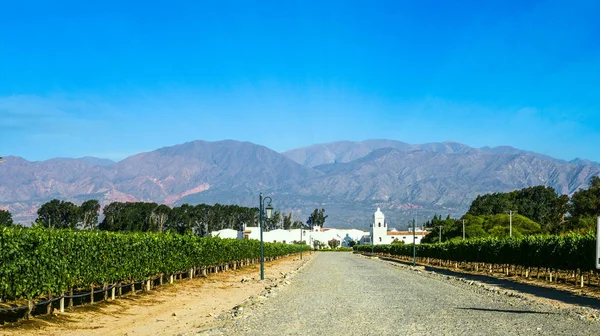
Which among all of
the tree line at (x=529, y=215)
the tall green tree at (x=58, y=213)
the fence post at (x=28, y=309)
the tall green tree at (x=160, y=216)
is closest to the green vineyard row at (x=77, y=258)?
the fence post at (x=28, y=309)

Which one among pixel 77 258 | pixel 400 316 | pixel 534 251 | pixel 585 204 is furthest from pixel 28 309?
pixel 585 204

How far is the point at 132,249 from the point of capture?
29.0m

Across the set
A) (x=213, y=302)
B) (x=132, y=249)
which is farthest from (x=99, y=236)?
(x=213, y=302)

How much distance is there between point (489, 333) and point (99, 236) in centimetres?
1709

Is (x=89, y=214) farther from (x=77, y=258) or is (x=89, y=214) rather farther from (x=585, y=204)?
(x=77, y=258)

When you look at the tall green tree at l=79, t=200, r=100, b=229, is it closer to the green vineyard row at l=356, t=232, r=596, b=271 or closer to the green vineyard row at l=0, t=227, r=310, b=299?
the green vineyard row at l=356, t=232, r=596, b=271

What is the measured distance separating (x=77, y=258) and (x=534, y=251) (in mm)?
38614

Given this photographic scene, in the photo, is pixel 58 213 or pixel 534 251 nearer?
pixel 534 251

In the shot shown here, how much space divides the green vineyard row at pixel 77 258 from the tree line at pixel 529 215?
45050 mm

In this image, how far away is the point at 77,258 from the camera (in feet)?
74.0

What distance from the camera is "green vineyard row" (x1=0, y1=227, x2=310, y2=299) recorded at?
18.0 m

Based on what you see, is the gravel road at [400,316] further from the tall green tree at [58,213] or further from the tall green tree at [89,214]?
the tall green tree at [58,213]

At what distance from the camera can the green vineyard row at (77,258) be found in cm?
1802

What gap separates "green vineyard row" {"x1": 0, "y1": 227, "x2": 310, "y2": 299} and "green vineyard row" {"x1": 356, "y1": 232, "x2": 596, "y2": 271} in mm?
27095
